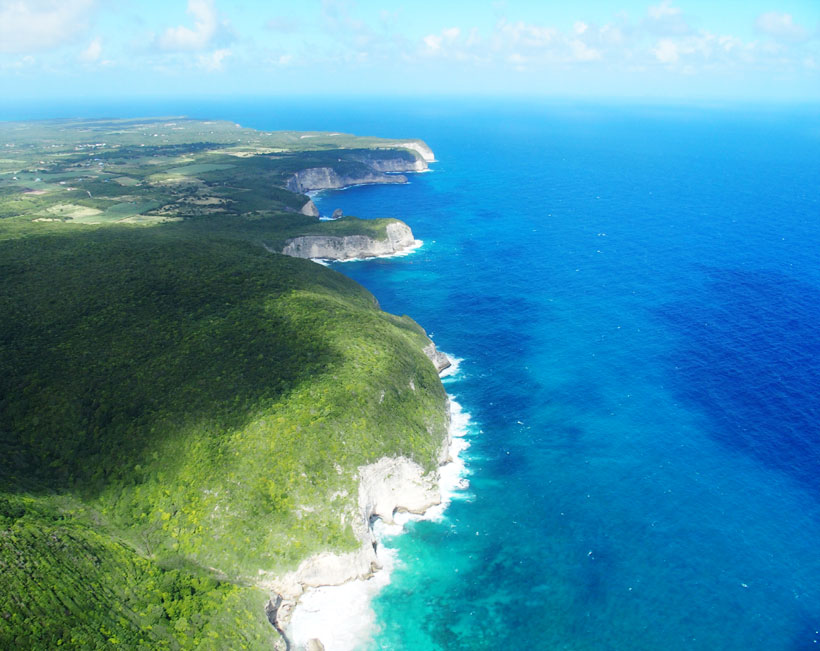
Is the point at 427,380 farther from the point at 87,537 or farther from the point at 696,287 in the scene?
the point at 696,287

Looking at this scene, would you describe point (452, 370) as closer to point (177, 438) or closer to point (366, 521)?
point (366, 521)

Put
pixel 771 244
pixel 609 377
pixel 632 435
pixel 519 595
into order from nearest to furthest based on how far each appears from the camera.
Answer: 1. pixel 519 595
2. pixel 632 435
3. pixel 609 377
4. pixel 771 244

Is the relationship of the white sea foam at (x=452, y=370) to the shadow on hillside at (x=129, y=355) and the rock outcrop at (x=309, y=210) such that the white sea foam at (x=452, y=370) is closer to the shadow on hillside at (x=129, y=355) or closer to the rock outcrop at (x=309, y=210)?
the shadow on hillside at (x=129, y=355)

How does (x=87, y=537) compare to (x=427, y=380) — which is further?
(x=427, y=380)

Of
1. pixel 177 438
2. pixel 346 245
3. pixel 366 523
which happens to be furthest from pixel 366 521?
pixel 346 245

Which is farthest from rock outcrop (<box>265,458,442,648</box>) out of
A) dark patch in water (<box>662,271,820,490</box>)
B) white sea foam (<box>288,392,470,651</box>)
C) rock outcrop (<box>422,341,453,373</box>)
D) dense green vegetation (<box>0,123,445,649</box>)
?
dark patch in water (<box>662,271,820,490</box>)

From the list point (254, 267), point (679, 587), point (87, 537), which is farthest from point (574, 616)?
point (254, 267)
